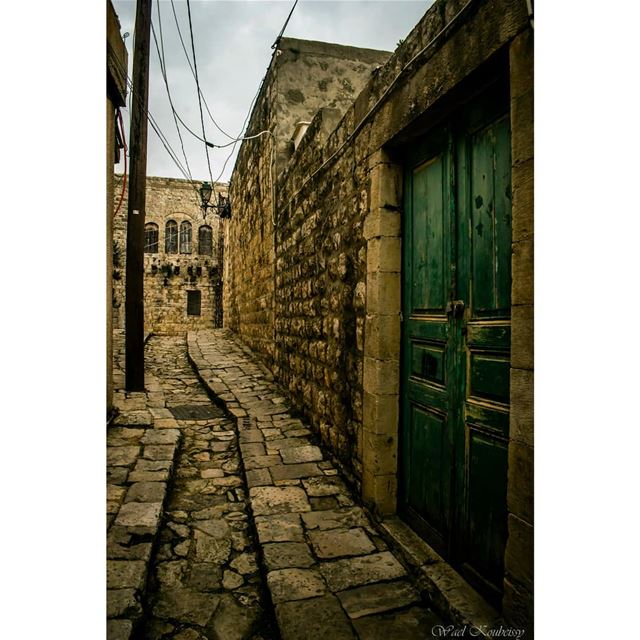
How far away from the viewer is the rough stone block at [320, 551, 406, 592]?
2205mm

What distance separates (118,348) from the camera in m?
8.67

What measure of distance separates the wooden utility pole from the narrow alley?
4.07 ft

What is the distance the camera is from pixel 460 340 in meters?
2.14

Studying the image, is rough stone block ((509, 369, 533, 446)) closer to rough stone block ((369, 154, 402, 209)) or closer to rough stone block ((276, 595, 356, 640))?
rough stone block ((276, 595, 356, 640))

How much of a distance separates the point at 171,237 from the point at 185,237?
723mm

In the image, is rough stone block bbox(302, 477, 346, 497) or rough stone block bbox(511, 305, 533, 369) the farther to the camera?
rough stone block bbox(302, 477, 346, 497)

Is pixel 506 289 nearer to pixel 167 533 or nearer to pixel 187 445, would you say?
pixel 167 533

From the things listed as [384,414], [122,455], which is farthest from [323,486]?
[122,455]

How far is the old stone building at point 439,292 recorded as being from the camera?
160 centimetres

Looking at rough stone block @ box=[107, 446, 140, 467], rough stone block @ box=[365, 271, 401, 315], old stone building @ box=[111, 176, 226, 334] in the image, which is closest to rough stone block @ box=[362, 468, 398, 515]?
rough stone block @ box=[365, 271, 401, 315]

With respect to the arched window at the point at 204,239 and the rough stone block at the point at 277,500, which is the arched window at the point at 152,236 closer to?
the arched window at the point at 204,239

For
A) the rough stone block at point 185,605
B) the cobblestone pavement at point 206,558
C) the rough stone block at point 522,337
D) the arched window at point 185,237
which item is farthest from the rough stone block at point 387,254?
the arched window at point 185,237

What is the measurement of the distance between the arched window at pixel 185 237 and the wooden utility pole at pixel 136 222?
55.9 feet

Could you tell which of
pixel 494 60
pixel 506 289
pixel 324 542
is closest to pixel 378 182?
pixel 494 60
